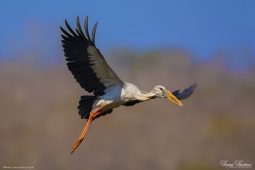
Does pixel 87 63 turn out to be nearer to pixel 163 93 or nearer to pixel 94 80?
pixel 94 80

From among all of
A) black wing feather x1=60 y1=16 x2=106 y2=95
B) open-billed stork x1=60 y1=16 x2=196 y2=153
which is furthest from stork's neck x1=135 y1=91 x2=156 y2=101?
black wing feather x1=60 y1=16 x2=106 y2=95

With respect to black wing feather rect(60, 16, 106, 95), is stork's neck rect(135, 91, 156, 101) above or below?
below

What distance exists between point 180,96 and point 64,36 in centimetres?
347

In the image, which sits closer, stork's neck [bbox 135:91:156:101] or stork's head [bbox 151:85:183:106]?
stork's neck [bbox 135:91:156:101]

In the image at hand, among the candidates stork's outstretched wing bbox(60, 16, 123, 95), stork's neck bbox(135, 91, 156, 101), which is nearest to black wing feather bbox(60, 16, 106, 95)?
stork's outstretched wing bbox(60, 16, 123, 95)

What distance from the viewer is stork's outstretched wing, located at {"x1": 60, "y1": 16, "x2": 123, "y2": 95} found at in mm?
19781

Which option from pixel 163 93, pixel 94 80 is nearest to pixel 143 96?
pixel 163 93

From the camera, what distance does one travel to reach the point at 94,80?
20.2m

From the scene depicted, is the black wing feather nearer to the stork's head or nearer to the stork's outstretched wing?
the stork's outstretched wing

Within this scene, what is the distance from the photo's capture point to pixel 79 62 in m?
19.9

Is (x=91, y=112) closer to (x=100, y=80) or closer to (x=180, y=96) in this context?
(x=100, y=80)

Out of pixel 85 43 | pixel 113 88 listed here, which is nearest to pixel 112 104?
pixel 113 88

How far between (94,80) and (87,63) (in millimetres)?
501

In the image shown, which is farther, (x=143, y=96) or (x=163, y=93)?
(x=163, y=93)
